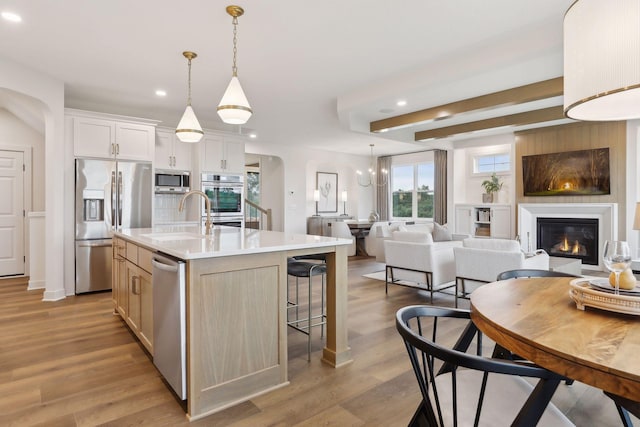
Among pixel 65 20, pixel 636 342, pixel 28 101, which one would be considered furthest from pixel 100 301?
pixel 636 342

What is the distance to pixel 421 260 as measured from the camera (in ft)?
15.2

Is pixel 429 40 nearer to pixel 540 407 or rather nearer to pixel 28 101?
pixel 540 407

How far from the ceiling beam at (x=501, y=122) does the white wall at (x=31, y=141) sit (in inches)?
270

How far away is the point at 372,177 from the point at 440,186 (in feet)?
7.74

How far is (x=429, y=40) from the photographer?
347cm

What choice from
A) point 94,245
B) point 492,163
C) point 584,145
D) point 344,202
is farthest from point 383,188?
point 94,245

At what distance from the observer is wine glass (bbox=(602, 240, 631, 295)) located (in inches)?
55.8

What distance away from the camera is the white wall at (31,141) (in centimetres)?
576

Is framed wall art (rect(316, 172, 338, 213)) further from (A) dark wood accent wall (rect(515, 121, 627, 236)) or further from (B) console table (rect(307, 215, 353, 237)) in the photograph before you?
(A) dark wood accent wall (rect(515, 121, 627, 236))

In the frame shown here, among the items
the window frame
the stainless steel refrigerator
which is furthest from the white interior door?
the window frame

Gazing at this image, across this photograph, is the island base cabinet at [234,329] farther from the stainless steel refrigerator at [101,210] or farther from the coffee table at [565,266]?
the coffee table at [565,266]

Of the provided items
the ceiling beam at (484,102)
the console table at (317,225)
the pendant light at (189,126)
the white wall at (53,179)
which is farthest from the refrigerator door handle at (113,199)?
the console table at (317,225)

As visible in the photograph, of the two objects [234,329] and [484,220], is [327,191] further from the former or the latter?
[234,329]

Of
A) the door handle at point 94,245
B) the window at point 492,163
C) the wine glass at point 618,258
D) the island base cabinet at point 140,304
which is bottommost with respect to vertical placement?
the island base cabinet at point 140,304
